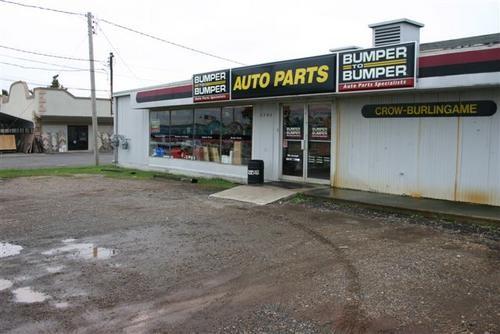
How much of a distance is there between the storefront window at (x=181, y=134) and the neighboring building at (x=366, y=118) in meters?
0.11

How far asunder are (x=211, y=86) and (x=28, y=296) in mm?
11102

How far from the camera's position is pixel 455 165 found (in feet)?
35.1

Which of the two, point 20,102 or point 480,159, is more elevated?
point 20,102

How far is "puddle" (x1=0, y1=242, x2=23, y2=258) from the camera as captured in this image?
24.0 ft

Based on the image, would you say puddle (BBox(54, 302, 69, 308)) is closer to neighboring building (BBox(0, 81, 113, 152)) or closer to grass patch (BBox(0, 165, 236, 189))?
grass patch (BBox(0, 165, 236, 189))

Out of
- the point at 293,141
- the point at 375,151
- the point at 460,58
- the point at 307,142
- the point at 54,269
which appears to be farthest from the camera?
the point at 293,141

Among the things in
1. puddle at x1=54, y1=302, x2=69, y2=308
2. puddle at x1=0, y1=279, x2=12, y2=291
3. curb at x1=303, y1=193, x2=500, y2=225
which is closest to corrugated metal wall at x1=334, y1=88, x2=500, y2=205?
curb at x1=303, y1=193, x2=500, y2=225

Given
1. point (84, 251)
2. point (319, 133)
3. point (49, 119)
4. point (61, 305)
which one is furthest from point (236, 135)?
point (49, 119)

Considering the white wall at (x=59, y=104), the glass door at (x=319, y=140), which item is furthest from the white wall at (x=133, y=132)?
the white wall at (x=59, y=104)

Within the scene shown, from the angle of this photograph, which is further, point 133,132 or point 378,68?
point 133,132

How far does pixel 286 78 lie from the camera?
1312 cm

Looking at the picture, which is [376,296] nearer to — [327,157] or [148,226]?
[148,226]

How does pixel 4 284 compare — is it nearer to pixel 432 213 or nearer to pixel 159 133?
pixel 432 213

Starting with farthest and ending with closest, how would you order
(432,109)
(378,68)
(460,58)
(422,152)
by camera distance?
(422,152) < (432,109) < (378,68) < (460,58)
